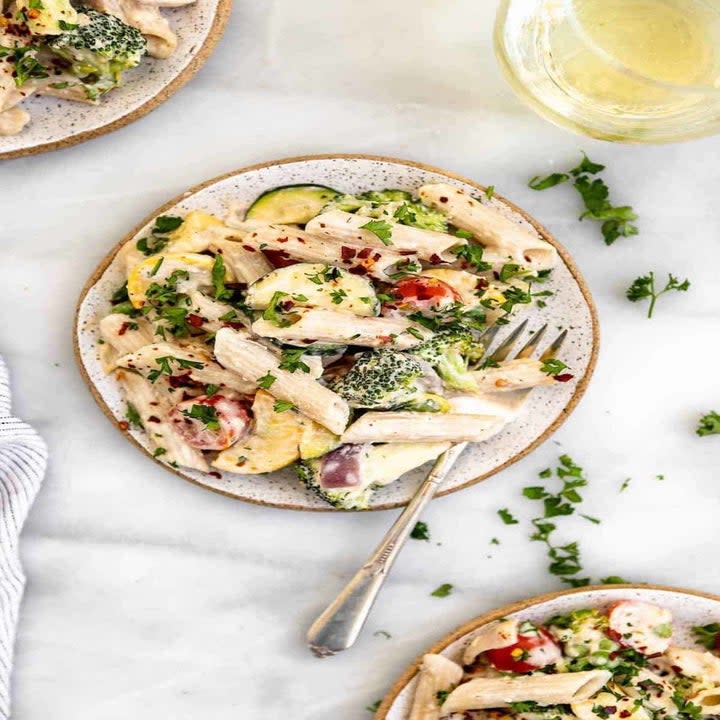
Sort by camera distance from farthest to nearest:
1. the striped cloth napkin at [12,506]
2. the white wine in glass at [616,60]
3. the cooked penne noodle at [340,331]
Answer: the striped cloth napkin at [12,506]
the white wine in glass at [616,60]
the cooked penne noodle at [340,331]

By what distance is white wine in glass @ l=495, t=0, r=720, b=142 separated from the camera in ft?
6.54

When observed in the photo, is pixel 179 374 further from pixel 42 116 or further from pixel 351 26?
pixel 351 26

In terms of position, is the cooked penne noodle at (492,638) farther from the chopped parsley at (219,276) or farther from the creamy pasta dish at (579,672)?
the chopped parsley at (219,276)

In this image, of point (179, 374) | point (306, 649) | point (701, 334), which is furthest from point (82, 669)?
point (701, 334)

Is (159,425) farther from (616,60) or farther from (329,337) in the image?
(616,60)

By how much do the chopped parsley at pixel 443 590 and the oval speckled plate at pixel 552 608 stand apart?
0.09 m

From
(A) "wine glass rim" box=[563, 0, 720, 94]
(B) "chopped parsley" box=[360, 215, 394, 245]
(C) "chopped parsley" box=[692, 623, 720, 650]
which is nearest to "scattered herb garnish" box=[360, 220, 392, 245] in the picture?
(B) "chopped parsley" box=[360, 215, 394, 245]

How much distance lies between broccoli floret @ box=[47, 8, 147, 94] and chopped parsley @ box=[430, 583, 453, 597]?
1198mm

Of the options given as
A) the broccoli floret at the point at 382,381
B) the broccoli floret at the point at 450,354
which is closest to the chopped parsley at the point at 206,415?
Result: the broccoli floret at the point at 382,381

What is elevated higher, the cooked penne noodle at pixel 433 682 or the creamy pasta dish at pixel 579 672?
the creamy pasta dish at pixel 579 672

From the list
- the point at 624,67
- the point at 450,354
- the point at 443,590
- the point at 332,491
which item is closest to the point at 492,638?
the point at 443,590

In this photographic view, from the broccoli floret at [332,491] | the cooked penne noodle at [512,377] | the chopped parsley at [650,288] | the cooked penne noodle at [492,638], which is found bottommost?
the cooked penne noodle at [492,638]

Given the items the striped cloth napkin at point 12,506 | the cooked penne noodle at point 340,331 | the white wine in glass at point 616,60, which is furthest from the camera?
the striped cloth napkin at point 12,506

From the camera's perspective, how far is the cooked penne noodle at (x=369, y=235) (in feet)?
6.45
